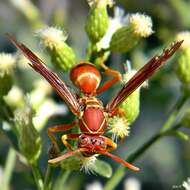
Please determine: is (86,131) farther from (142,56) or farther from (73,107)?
(142,56)

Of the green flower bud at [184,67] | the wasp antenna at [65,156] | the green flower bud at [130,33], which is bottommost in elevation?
the wasp antenna at [65,156]

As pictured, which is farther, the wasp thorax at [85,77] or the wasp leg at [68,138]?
the wasp thorax at [85,77]

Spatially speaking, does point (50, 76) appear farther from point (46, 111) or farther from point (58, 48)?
point (46, 111)

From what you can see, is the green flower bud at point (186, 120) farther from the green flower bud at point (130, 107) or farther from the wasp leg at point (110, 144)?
the wasp leg at point (110, 144)

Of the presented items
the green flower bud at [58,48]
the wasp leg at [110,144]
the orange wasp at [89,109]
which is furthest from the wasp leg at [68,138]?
the green flower bud at [58,48]

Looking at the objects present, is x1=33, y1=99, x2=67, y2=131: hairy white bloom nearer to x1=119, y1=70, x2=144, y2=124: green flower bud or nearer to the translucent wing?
x1=119, y1=70, x2=144, y2=124: green flower bud

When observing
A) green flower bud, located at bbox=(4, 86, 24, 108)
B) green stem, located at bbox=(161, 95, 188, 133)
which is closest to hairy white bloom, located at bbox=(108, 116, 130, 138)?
green stem, located at bbox=(161, 95, 188, 133)
